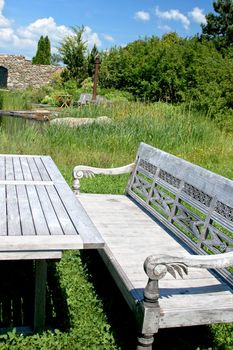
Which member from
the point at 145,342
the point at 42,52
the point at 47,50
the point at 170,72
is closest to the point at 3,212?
the point at 145,342

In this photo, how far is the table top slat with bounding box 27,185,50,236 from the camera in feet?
7.47

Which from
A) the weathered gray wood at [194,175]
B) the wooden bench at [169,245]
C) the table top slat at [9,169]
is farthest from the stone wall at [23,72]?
the weathered gray wood at [194,175]

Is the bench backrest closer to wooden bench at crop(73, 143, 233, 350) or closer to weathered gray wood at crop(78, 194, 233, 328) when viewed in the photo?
wooden bench at crop(73, 143, 233, 350)

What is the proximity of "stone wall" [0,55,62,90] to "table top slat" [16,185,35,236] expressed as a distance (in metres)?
32.2

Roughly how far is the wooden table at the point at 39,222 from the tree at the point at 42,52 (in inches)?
1532

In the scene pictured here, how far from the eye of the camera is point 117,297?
3.22 metres

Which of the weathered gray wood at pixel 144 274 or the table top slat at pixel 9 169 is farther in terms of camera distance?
the table top slat at pixel 9 169

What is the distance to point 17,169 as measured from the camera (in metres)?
3.81

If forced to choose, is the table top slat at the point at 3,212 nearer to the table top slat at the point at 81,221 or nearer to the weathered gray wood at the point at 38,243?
the weathered gray wood at the point at 38,243

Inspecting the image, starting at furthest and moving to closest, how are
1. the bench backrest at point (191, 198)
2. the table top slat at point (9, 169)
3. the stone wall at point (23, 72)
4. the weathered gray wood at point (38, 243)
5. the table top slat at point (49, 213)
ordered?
the stone wall at point (23, 72), the table top slat at point (9, 169), the bench backrest at point (191, 198), the table top slat at point (49, 213), the weathered gray wood at point (38, 243)

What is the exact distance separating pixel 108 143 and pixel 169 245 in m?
5.37

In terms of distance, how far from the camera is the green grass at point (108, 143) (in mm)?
3472

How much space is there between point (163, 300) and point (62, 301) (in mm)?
1032

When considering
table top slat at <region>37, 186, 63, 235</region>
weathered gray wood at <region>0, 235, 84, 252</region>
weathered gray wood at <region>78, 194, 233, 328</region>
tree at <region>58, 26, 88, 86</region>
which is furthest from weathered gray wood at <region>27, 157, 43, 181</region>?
tree at <region>58, 26, 88, 86</region>
